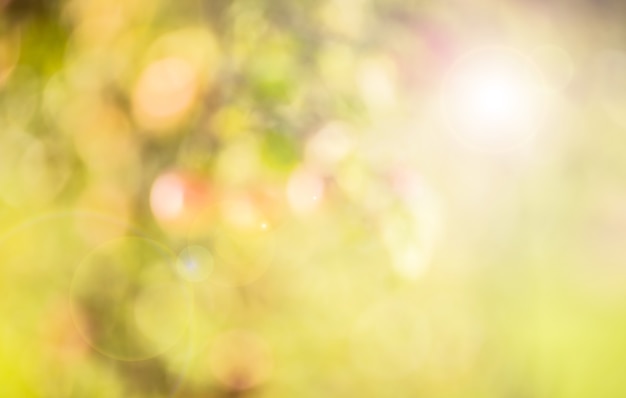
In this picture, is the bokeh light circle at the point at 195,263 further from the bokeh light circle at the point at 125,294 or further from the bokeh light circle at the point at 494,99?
the bokeh light circle at the point at 494,99

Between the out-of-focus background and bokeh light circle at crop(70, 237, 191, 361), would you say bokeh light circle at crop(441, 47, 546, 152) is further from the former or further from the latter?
bokeh light circle at crop(70, 237, 191, 361)

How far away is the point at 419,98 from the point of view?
2.18m

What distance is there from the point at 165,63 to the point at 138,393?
60 cm

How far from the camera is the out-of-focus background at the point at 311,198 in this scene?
874mm

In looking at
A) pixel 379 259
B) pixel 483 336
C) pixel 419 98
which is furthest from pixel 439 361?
pixel 419 98

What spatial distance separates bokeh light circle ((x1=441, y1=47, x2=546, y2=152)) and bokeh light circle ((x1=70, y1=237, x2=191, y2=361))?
1371 millimetres

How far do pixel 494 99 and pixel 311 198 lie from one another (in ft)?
5.62

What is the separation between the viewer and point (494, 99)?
7.86 feet

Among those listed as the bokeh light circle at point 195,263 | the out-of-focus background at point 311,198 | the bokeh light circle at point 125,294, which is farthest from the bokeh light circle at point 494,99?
the bokeh light circle at point 125,294

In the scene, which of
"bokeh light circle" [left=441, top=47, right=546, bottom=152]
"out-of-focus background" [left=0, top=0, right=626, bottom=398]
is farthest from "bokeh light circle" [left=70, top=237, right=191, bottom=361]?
"bokeh light circle" [left=441, top=47, right=546, bottom=152]

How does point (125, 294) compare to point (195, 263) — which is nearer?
point (125, 294)

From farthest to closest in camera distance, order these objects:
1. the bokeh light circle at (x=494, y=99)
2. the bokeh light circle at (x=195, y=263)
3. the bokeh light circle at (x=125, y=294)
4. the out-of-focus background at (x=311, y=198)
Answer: the bokeh light circle at (x=494, y=99), the bokeh light circle at (x=195, y=263), the bokeh light circle at (x=125, y=294), the out-of-focus background at (x=311, y=198)

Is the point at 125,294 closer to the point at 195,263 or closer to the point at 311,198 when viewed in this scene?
the point at 195,263

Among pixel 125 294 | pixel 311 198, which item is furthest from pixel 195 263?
pixel 311 198
